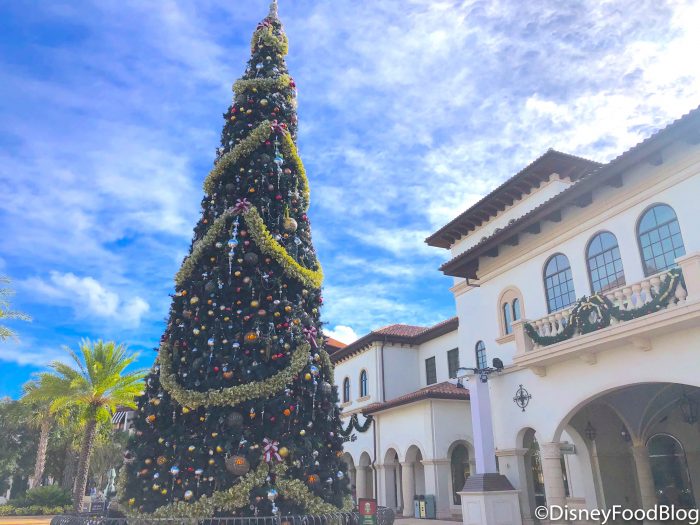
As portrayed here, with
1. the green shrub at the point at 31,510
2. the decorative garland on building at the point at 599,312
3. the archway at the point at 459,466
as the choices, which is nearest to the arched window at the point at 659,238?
the decorative garland on building at the point at 599,312

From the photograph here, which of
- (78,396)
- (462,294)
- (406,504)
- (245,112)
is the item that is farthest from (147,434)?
(78,396)

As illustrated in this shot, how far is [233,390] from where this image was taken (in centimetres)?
799

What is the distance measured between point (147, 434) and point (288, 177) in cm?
514

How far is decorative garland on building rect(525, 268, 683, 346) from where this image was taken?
1005 cm

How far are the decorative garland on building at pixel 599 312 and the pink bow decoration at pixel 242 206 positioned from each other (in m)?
7.66

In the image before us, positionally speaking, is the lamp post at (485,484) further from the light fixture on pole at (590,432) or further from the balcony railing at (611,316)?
the light fixture on pole at (590,432)

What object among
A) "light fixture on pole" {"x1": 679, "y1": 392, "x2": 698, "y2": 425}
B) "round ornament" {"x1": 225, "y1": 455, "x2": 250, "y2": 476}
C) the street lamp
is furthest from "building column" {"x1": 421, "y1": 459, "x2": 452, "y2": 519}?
"round ornament" {"x1": 225, "y1": 455, "x2": 250, "y2": 476}

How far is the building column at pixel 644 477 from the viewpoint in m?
13.1

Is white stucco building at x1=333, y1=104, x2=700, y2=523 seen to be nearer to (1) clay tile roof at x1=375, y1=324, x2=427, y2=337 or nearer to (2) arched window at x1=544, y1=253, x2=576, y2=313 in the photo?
(2) arched window at x1=544, y1=253, x2=576, y2=313

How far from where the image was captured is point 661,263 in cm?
1152

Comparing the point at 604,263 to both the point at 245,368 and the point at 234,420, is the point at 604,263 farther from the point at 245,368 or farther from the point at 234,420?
the point at 234,420

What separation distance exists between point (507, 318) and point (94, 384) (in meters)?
18.9

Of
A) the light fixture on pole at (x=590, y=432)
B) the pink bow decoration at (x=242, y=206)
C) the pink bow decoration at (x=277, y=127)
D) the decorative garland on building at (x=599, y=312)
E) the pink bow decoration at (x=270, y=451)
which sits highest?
the pink bow decoration at (x=277, y=127)

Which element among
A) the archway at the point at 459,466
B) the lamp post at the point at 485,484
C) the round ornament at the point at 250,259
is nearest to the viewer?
the round ornament at the point at 250,259
